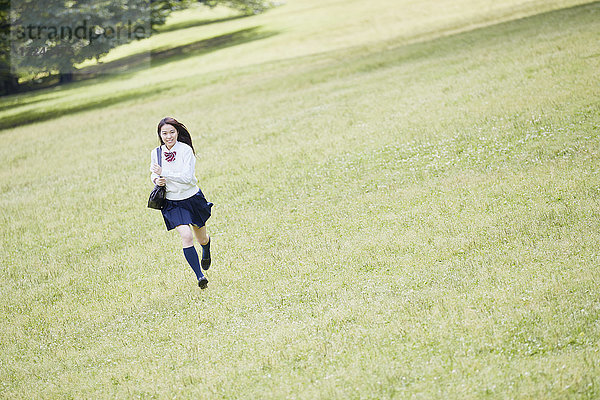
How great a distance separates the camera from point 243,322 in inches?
304

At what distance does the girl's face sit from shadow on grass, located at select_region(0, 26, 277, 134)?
2360 centimetres

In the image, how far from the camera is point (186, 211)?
8.69m

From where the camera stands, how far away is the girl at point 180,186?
8.54 metres

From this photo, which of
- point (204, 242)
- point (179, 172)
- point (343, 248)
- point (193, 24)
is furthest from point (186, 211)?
point (193, 24)

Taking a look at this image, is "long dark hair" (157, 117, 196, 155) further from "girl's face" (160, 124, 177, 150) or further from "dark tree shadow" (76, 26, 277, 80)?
"dark tree shadow" (76, 26, 277, 80)

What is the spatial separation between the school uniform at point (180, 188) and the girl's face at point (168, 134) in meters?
0.12

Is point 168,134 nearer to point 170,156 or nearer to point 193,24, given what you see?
point 170,156

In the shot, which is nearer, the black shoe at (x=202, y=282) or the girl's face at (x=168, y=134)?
the girl's face at (x=168, y=134)

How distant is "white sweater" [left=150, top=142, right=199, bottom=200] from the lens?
28.0 feet

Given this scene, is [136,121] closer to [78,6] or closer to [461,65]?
[78,6]

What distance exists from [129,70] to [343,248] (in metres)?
39.0

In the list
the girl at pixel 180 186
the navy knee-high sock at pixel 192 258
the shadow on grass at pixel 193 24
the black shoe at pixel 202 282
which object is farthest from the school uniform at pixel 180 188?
the shadow on grass at pixel 193 24

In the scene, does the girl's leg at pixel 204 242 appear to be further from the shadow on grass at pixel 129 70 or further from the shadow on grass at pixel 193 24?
the shadow on grass at pixel 193 24

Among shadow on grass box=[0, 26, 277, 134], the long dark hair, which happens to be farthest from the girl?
shadow on grass box=[0, 26, 277, 134]
